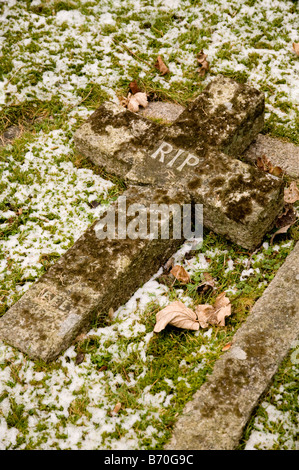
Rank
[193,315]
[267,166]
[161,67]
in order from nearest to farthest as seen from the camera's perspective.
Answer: [193,315], [267,166], [161,67]

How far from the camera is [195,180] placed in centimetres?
292

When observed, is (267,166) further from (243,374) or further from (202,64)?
(243,374)

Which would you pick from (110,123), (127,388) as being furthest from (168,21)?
(127,388)

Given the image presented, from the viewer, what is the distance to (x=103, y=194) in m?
3.34

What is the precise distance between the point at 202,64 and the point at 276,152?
124cm

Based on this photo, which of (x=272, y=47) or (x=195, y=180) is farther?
(x=272, y=47)

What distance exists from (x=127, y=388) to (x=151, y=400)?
0.15 m

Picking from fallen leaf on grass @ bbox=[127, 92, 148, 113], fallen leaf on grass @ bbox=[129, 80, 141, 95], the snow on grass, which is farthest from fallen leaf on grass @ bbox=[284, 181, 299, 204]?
fallen leaf on grass @ bbox=[129, 80, 141, 95]

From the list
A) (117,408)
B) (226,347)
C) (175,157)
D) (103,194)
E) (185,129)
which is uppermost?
(185,129)

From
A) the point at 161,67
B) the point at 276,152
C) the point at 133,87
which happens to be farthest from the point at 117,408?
the point at 161,67

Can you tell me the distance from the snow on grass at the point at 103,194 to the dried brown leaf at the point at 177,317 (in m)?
0.08

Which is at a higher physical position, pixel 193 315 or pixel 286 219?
pixel 286 219

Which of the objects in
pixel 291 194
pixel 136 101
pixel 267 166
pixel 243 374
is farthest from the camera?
pixel 136 101

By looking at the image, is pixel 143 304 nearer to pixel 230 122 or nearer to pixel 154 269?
pixel 154 269
